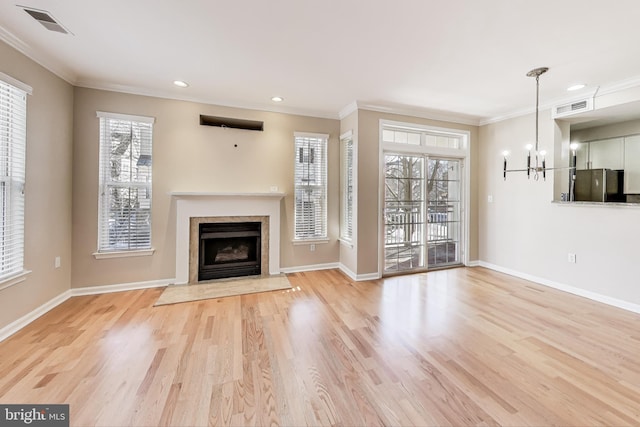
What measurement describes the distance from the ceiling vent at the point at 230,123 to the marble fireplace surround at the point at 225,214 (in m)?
1.10

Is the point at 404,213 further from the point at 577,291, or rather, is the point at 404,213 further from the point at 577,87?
the point at 577,87

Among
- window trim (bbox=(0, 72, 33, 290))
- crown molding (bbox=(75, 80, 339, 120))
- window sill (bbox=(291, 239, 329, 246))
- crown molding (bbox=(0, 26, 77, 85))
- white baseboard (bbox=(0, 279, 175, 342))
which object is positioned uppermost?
crown molding (bbox=(75, 80, 339, 120))

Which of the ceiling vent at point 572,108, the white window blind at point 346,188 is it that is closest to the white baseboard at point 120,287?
the white window blind at point 346,188

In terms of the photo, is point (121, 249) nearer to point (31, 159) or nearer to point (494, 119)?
point (31, 159)

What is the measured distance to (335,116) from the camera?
4539mm

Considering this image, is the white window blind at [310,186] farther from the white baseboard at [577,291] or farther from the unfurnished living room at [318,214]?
the white baseboard at [577,291]

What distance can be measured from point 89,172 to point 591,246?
6711 mm

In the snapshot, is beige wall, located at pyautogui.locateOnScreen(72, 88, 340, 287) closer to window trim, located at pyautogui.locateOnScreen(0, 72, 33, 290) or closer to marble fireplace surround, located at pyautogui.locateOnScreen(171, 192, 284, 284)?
marble fireplace surround, located at pyautogui.locateOnScreen(171, 192, 284, 284)

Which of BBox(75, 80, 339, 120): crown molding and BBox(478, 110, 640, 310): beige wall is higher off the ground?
BBox(75, 80, 339, 120): crown molding

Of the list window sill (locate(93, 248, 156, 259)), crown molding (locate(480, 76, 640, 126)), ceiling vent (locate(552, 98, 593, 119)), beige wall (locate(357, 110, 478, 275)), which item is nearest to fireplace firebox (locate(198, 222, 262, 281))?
window sill (locate(93, 248, 156, 259))

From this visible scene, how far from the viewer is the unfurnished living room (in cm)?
181

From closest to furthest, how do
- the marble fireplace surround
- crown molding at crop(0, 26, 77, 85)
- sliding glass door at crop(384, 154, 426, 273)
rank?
crown molding at crop(0, 26, 77, 85)
the marble fireplace surround
sliding glass door at crop(384, 154, 426, 273)

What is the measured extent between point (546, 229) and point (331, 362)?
12.9ft

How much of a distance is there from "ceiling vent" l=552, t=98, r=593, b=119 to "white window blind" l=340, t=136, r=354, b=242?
2.97 m
